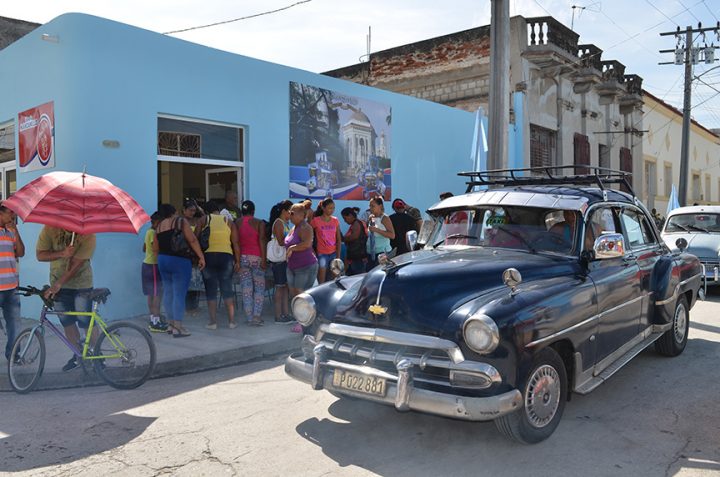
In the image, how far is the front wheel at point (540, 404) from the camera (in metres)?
3.87

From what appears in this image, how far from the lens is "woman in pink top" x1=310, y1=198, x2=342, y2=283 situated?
8602 mm

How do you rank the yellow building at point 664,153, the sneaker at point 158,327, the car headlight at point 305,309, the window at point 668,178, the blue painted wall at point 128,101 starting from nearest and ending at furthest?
the car headlight at point 305,309 < the sneaker at point 158,327 < the blue painted wall at point 128,101 < the yellow building at point 664,153 < the window at point 668,178

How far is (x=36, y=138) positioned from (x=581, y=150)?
59.2ft

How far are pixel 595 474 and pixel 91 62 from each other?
7.97m

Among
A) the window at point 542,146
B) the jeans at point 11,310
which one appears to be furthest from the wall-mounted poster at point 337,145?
the window at point 542,146

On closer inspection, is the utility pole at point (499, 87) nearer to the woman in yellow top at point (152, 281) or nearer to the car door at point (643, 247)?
the car door at point (643, 247)

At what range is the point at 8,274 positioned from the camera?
19.7 feet

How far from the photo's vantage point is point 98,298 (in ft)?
19.0

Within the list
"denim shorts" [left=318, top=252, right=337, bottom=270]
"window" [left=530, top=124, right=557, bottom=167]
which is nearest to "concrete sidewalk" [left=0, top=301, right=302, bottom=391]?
→ "denim shorts" [left=318, top=252, right=337, bottom=270]

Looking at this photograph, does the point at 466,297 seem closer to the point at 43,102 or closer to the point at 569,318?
the point at 569,318

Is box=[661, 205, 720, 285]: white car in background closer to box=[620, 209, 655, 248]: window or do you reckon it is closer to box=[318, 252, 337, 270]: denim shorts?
box=[620, 209, 655, 248]: window

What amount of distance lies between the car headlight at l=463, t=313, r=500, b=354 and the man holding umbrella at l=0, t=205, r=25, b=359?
4697 millimetres

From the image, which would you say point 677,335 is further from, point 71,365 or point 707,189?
point 707,189

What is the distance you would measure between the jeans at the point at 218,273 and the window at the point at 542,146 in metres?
12.7
